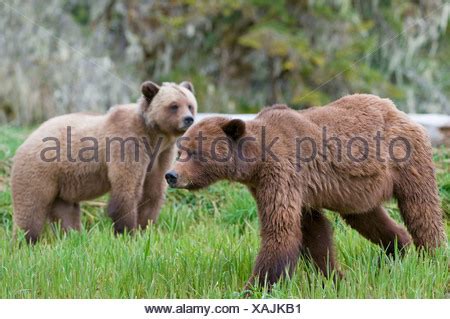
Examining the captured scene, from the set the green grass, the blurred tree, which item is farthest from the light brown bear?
the blurred tree

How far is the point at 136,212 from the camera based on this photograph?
8.12 m

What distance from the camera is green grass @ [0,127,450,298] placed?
5.39 meters

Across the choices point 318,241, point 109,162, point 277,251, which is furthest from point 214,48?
point 277,251

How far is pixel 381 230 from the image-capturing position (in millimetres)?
6246

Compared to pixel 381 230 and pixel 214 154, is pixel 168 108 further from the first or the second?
pixel 381 230

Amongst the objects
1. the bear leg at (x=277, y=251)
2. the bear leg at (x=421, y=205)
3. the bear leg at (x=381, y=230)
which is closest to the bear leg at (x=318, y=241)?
the bear leg at (x=381, y=230)

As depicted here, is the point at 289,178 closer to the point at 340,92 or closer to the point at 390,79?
the point at 340,92

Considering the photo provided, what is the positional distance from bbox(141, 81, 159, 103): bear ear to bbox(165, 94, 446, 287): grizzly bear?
2.68 m

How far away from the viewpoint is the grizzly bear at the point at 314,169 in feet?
17.9

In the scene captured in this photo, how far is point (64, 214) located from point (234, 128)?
3486 mm

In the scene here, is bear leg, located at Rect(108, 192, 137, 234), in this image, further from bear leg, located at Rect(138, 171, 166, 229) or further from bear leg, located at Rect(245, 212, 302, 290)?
bear leg, located at Rect(245, 212, 302, 290)

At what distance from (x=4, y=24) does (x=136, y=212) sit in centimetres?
863

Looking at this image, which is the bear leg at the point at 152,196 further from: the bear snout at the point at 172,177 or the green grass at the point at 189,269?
the bear snout at the point at 172,177

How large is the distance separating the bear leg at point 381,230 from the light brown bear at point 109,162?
2.51 m
